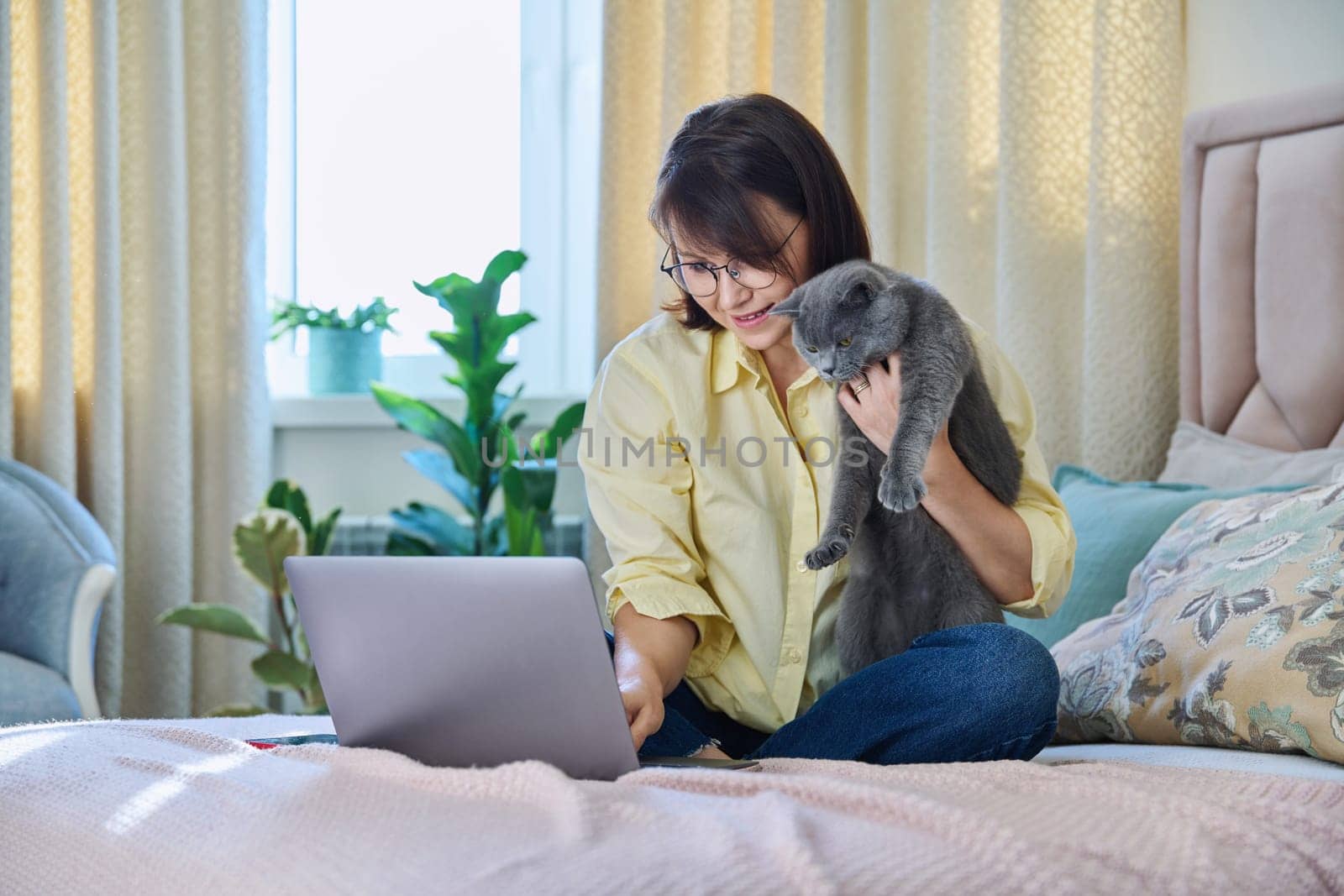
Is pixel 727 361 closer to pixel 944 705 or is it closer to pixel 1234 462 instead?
pixel 944 705

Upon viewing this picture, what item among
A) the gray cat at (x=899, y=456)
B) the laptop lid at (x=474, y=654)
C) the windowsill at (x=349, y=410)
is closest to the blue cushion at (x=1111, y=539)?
the gray cat at (x=899, y=456)

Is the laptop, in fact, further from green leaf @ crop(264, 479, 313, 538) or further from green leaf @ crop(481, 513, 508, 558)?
green leaf @ crop(264, 479, 313, 538)

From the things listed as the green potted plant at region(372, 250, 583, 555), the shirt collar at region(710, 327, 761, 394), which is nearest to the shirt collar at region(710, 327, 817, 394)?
the shirt collar at region(710, 327, 761, 394)

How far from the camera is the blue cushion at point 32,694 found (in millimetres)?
2049

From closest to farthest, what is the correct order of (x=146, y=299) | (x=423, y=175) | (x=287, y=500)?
(x=287, y=500) < (x=146, y=299) < (x=423, y=175)

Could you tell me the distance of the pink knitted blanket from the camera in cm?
69

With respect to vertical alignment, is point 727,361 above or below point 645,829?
above

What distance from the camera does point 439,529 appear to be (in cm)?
248

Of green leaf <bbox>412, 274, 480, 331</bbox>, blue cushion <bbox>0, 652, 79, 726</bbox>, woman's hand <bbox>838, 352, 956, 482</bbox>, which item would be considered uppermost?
green leaf <bbox>412, 274, 480, 331</bbox>

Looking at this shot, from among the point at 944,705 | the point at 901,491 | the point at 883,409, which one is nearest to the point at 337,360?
the point at 883,409

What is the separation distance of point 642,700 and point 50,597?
1542 millimetres

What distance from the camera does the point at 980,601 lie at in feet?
4.21

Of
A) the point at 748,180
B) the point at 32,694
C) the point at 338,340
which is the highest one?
the point at 748,180

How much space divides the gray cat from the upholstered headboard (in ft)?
2.57
